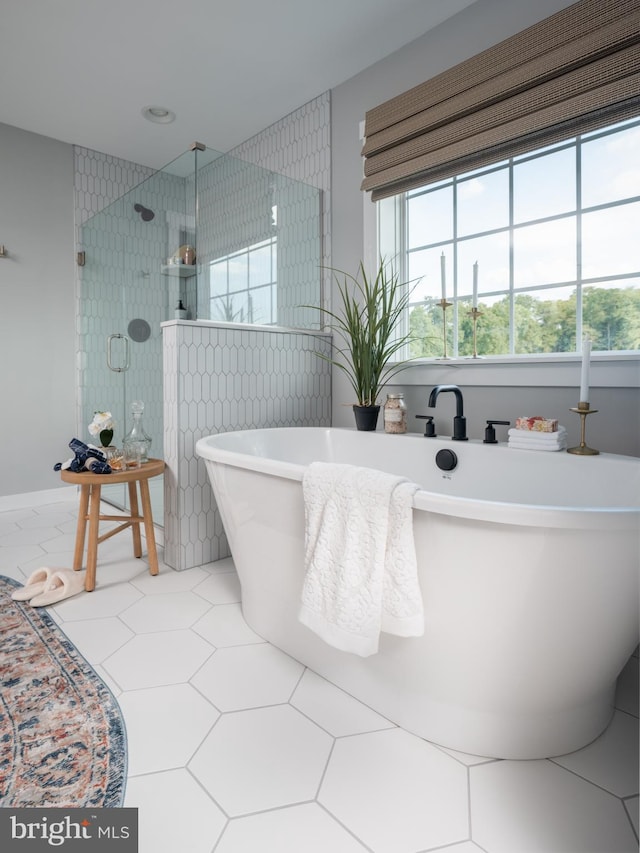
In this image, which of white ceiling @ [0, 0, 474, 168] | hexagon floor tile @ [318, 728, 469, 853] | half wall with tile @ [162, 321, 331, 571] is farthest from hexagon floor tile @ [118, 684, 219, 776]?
white ceiling @ [0, 0, 474, 168]

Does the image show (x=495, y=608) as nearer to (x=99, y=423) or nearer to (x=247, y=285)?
(x=99, y=423)

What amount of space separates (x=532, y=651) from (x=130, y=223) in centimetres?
298

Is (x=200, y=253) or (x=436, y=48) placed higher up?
(x=436, y=48)

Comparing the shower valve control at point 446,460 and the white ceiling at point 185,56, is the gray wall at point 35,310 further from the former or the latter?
the shower valve control at point 446,460

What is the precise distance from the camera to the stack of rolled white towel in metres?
1.78

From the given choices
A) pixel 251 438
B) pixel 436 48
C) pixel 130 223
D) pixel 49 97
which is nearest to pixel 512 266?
pixel 436 48

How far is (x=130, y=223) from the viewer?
295 centimetres

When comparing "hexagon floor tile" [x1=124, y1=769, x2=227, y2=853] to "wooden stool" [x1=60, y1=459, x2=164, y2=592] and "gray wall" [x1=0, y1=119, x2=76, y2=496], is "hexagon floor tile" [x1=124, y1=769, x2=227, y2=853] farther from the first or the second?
"gray wall" [x1=0, y1=119, x2=76, y2=496]

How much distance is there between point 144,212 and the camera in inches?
110

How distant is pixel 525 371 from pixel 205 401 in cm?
145

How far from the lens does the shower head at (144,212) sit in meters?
2.73

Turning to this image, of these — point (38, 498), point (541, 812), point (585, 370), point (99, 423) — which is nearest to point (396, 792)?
point (541, 812)

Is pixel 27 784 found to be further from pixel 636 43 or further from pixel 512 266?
pixel 636 43

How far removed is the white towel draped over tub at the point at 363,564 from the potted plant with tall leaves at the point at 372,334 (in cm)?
123
